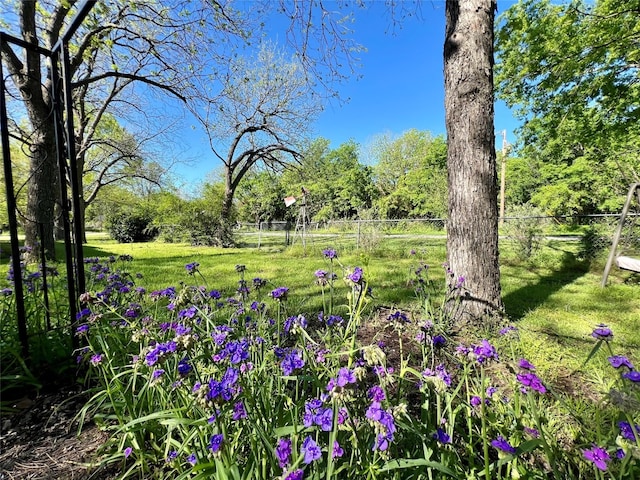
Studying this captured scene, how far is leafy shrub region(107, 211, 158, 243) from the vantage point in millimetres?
18438

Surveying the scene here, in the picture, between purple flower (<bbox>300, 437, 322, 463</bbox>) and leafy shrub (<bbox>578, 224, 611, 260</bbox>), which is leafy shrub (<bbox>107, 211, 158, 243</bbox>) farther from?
purple flower (<bbox>300, 437, 322, 463</bbox>)

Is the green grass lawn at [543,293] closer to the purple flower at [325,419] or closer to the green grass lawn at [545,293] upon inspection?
the green grass lawn at [545,293]

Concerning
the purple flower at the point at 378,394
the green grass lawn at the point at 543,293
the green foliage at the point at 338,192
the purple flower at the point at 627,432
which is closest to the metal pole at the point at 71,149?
the green grass lawn at the point at 543,293

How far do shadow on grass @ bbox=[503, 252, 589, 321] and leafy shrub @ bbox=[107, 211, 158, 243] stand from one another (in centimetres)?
1905

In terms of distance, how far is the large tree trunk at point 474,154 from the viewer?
8.43ft

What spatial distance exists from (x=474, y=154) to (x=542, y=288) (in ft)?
9.49

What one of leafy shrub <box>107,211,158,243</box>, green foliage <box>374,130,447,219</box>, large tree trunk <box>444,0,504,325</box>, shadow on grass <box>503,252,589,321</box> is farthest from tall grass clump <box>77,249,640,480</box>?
green foliage <box>374,130,447,219</box>

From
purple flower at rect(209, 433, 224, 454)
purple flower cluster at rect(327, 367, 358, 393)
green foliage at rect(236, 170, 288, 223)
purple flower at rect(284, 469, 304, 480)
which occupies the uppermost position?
green foliage at rect(236, 170, 288, 223)

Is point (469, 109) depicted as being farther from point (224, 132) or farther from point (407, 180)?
point (407, 180)

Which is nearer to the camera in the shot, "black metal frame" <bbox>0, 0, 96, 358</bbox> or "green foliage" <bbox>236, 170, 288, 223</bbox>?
"black metal frame" <bbox>0, 0, 96, 358</bbox>

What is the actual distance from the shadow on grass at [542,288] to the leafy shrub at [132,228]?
19.1 metres

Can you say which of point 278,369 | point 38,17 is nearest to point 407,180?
point 38,17

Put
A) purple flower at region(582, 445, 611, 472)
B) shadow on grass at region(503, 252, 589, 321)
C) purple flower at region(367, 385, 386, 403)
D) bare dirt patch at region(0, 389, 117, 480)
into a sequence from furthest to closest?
1. shadow on grass at region(503, 252, 589, 321)
2. bare dirt patch at region(0, 389, 117, 480)
3. purple flower at region(367, 385, 386, 403)
4. purple flower at region(582, 445, 611, 472)

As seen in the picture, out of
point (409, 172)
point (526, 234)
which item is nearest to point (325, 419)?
point (526, 234)
